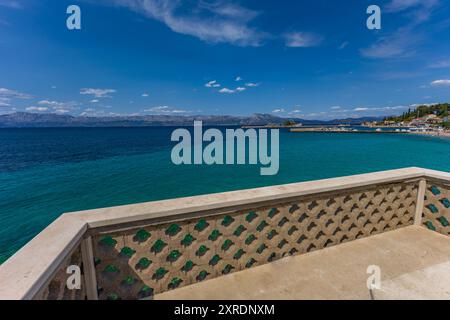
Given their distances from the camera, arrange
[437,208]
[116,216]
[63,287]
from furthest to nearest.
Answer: [437,208]
[116,216]
[63,287]

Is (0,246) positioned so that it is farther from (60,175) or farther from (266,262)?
(60,175)

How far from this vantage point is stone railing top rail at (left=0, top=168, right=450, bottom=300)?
1185 mm

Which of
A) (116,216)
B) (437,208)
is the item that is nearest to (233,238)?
(116,216)

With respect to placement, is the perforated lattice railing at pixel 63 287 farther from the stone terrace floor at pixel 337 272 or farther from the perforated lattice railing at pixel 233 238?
the stone terrace floor at pixel 337 272

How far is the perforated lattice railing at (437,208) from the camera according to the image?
328 cm

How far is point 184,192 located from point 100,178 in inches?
335

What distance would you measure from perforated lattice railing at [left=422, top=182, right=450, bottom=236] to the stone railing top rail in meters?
0.18

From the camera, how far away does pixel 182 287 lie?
240 centimetres

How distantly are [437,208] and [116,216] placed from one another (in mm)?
4394

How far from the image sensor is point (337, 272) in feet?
8.55

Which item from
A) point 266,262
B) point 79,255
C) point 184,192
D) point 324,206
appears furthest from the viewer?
point 184,192

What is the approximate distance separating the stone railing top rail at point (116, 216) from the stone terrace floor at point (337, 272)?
0.82m

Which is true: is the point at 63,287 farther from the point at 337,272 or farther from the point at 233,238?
the point at 337,272
